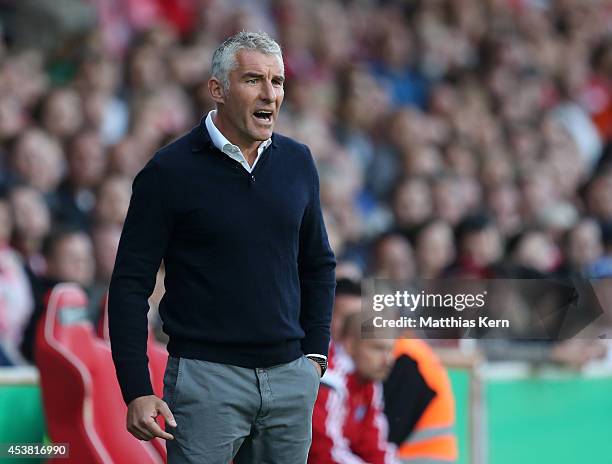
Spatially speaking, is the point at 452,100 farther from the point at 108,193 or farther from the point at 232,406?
the point at 232,406

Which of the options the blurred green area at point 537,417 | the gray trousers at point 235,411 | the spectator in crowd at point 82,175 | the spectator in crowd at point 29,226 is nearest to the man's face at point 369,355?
the blurred green area at point 537,417

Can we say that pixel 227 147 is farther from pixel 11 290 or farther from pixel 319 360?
pixel 11 290

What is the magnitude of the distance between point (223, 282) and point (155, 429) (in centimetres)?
39

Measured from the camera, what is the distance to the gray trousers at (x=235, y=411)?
3.08m

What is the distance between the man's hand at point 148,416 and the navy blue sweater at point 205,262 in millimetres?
31

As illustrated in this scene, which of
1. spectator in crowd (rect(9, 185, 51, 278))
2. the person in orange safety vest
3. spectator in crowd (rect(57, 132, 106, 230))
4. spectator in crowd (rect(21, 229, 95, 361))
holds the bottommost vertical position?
the person in orange safety vest

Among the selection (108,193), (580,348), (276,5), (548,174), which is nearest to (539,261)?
(580,348)

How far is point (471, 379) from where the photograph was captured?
5340 mm

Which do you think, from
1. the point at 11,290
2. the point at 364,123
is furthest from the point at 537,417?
the point at 364,123

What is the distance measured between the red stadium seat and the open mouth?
4.67ft

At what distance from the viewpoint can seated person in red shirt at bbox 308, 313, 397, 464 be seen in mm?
4223

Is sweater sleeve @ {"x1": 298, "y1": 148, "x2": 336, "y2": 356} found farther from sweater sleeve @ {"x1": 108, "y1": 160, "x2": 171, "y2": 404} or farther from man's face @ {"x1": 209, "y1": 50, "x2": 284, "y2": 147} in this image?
sweater sleeve @ {"x1": 108, "y1": 160, "x2": 171, "y2": 404}

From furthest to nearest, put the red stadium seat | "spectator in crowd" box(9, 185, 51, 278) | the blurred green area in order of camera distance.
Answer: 1. "spectator in crowd" box(9, 185, 51, 278)
2. the blurred green area
3. the red stadium seat

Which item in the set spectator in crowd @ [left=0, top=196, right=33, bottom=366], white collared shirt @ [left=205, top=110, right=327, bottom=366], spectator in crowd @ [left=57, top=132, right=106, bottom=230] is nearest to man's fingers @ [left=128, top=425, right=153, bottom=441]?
white collared shirt @ [left=205, top=110, right=327, bottom=366]
